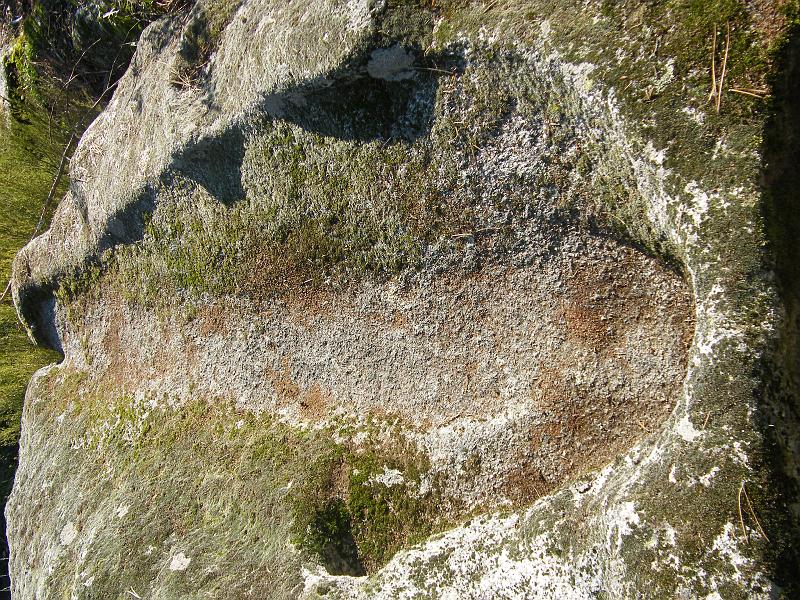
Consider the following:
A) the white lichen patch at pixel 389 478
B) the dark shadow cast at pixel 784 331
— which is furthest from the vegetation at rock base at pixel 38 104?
the dark shadow cast at pixel 784 331

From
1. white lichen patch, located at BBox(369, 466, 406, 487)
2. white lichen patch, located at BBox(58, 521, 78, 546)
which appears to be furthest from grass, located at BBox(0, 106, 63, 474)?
white lichen patch, located at BBox(369, 466, 406, 487)

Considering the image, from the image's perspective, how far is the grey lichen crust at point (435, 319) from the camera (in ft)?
7.87

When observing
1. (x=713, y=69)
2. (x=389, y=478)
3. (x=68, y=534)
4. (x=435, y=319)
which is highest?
(x=713, y=69)

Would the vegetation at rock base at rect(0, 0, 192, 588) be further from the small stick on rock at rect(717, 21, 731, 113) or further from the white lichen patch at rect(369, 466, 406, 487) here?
the small stick on rock at rect(717, 21, 731, 113)

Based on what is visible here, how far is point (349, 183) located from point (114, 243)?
2854mm

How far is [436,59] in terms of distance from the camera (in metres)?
2.93

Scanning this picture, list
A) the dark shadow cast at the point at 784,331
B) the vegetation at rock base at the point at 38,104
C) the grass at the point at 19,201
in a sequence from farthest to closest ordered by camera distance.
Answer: the grass at the point at 19,201, the vegetation at rock base at the point at 38,104, the dark shadow cast at the point at 784,331

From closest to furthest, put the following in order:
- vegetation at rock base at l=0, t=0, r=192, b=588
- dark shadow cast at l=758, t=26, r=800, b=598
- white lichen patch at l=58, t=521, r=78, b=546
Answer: dark shadow cast at l=758, t=26, r=800, b=598 → white lichen patch at l=58, t=521, r=78, b=546 → vegetation at rock base at l=0, t=0, r=192, b=588

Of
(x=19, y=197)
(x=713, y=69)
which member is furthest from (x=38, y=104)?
(x=713, y=69)

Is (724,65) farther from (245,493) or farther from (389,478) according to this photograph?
(245,493)

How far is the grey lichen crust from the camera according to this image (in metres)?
2.40

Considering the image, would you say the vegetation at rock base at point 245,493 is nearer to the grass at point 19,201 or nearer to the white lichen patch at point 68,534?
the white lichen patch at point 68,534

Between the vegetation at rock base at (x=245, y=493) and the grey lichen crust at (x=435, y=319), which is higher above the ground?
the grey lichen crust at (x=435, y=319)

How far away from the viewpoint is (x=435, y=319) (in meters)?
3.49
